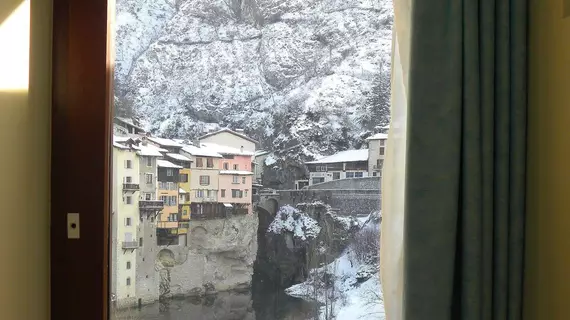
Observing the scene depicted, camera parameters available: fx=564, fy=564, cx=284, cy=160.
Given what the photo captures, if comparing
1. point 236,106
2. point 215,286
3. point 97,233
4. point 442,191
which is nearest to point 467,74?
point 442,191

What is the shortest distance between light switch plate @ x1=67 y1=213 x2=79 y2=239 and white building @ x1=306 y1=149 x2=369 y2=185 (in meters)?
0.76

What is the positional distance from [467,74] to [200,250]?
1.00 meters

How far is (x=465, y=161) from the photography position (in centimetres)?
158

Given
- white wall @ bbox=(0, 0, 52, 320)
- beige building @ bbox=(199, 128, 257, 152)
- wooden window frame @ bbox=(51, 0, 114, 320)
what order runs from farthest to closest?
beige building @ bbox=(199, 128, 257, 152) → wooden window frame @ bbox=(51, 0, 114, 320) → white wall @ bbox=(0, 0, 52, 320)

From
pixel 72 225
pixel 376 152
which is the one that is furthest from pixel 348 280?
pixel 72 225

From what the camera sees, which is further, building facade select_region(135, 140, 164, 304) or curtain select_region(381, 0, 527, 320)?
building facade select_region(135, 140, 164, 304)

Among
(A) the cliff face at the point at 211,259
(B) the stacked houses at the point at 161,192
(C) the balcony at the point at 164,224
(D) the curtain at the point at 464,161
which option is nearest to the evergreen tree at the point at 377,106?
(D) the curtain at the point at 464,161

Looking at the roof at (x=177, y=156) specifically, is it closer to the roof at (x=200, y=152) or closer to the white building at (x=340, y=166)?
the roof at (x=200, y=152)

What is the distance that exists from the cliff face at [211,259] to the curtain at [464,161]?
0.55 m

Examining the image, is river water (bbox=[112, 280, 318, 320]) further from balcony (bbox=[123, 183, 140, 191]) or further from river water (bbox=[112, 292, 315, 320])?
balcony (bbox=[123, 183, 140, 191])

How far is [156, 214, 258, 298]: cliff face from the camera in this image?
1866 mm

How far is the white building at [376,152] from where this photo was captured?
6.19 ft

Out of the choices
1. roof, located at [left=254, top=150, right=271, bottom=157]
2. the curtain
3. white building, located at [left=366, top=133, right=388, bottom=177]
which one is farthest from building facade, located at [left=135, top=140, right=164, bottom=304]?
the curtain

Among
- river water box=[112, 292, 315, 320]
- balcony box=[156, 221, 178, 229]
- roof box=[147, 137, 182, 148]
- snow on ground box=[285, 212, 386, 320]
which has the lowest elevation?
river water box=[112, 292, 315, 320]
